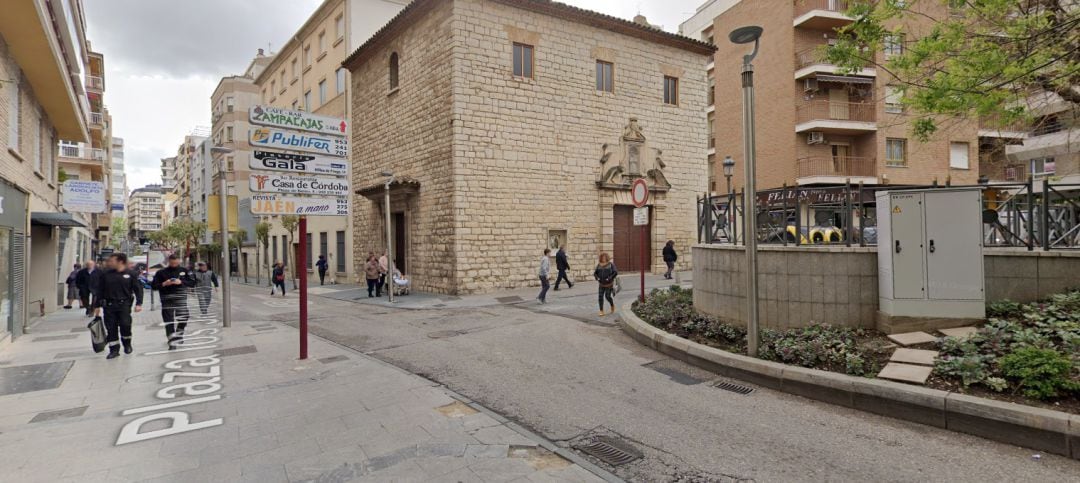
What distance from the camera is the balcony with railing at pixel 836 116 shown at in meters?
25.3

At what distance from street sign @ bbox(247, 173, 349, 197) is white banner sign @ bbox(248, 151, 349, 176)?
0.10 m

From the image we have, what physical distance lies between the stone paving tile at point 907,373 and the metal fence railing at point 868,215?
2025 millimetres

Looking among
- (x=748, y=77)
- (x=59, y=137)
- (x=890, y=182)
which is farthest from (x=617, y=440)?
(x=890, y=182)

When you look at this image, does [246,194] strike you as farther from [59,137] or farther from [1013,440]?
[1013,440]

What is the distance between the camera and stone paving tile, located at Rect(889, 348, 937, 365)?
5.21 m

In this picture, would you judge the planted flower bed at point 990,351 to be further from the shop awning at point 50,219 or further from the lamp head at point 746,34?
the shop awning at point 50,219

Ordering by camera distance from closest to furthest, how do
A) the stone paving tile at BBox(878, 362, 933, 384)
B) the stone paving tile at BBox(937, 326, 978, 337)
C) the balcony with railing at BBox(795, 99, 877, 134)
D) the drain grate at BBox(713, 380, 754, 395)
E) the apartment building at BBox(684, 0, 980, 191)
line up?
1. the stone paving tile at BBox(878, 362, 933, 384)
2. the drain grate at BBox(713, 380, 754, 395)
3. the stone paving tile at BBox(937, 326, 978, 337)
4. the balcony with railing at BBox(795, 99, 877, 134)
5. the apartment building at BBox(684, 0, 980, 191)

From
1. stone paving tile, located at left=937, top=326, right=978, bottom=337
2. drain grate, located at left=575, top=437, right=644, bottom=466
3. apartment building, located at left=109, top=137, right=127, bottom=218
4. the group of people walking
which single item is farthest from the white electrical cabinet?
apartment building, located at left=109, top=137, right=127, bottom=218

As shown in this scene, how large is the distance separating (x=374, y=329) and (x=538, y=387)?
5.86m

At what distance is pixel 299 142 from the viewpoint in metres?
7.56

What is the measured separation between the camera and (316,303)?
16.6 metres

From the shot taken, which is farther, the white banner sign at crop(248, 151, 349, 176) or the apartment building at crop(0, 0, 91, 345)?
the apartment building at crop(0, 0, 91, 345)

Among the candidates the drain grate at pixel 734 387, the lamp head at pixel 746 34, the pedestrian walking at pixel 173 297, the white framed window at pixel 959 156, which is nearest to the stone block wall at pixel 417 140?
the pedestrian walking at pixel 173 297

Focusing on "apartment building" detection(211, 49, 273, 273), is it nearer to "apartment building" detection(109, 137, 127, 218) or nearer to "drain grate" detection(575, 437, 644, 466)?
"drain grate" detection(575, 437, 644, 466)
